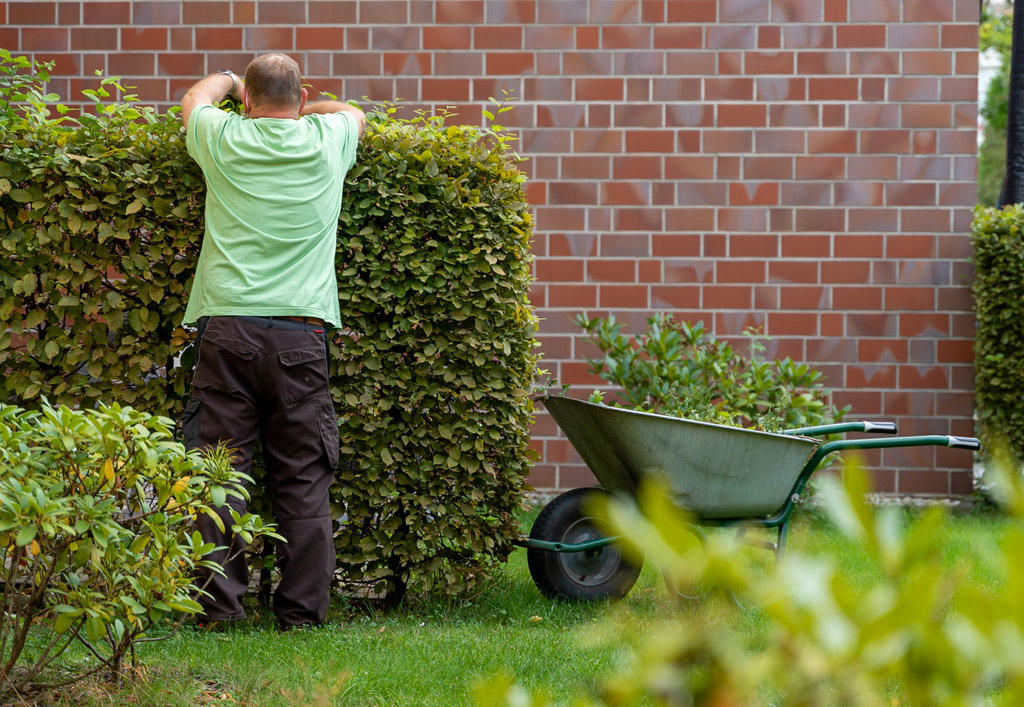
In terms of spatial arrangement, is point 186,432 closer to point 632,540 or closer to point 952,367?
point 632,540

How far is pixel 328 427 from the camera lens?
355 centimetres

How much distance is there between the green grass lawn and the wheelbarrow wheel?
3.0 inches

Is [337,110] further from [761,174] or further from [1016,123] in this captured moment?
[1016,123]

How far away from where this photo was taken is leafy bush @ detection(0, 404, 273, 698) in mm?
2244

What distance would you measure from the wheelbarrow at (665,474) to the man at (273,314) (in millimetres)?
922

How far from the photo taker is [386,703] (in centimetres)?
282

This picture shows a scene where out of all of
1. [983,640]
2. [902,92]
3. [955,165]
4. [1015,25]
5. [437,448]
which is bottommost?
[437,448]

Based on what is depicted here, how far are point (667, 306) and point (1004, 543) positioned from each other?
582 cm

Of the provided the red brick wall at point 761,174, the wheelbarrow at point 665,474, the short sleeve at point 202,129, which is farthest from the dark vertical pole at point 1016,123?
the short sleeve at point 202,129

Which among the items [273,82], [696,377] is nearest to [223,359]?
[273,82]

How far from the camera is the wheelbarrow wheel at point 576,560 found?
3.99m

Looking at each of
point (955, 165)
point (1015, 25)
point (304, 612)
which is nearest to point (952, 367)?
point (955, 165)

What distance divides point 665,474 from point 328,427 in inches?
48.7

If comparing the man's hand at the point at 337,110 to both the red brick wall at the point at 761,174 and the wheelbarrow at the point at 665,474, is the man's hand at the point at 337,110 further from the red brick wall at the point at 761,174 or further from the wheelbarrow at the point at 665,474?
the red brick wall at the point at 761,174
